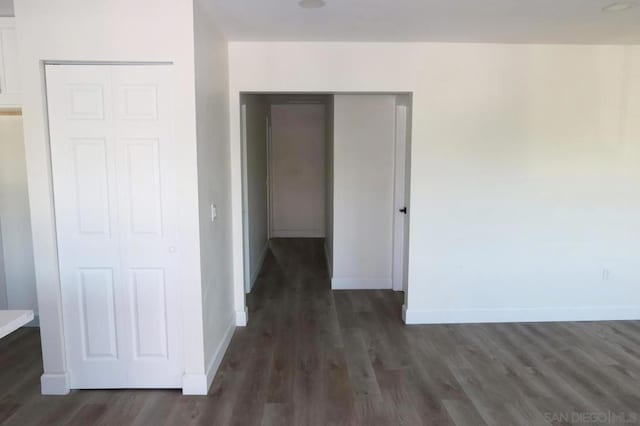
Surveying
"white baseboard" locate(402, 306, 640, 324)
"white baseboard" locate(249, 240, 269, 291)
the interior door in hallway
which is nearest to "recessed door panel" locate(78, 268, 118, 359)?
"white baseboard" locate(249, 240, 269, 291)

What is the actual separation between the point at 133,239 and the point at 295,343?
1.63m

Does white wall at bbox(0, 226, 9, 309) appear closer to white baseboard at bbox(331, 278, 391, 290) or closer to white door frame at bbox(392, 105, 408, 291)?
white baseboard at bbox(331, 278, 391, 290)

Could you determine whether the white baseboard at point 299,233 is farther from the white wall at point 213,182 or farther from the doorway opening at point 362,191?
the white wall at point 213,182

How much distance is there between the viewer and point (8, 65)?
9.58ft

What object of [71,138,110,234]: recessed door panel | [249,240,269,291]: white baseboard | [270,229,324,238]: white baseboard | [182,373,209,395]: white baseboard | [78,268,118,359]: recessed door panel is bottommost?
[182,373,209,395]: white baseboard

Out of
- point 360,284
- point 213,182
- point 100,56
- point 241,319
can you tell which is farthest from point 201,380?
point 360,284

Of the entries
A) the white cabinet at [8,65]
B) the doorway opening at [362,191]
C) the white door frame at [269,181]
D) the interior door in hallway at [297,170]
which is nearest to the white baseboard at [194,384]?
the doorway opening at [362,191]

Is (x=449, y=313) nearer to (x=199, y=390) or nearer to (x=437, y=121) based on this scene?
(x=437, y=121)

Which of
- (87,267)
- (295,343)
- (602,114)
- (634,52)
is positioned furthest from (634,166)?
(87,267)

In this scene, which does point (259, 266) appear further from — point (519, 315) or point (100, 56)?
point (100, 56)

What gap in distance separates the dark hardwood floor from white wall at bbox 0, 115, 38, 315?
363 mm

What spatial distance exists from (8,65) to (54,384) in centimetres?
216

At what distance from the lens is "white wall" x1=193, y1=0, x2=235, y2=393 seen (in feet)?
9.36

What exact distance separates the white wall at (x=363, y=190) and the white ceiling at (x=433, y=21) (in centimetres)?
125
